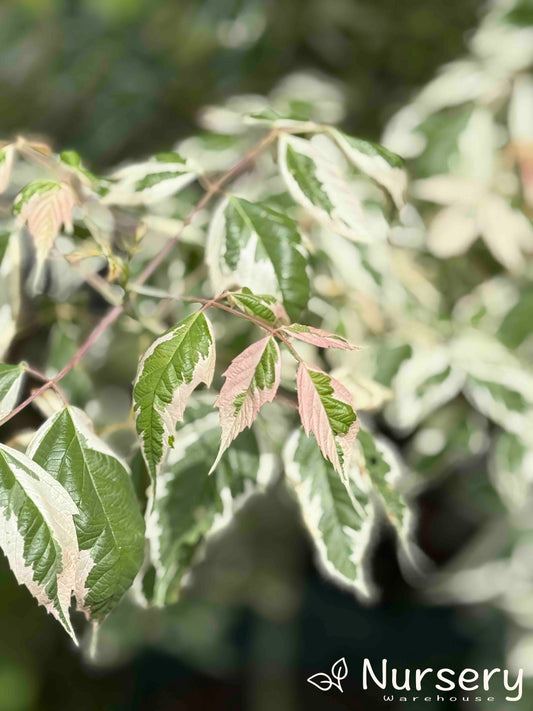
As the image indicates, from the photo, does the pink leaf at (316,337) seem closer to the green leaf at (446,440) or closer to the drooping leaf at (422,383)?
the drooping leaf at (422,383)

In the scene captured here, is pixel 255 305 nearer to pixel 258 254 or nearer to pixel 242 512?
pixel 258 254

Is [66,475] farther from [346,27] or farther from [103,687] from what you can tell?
[103,687]

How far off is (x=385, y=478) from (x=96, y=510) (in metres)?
0.25

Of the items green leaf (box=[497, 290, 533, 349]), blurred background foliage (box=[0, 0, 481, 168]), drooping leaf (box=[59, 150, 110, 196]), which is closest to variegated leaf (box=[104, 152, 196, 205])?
drooping leaf (box=[59, 150, 110, 196])

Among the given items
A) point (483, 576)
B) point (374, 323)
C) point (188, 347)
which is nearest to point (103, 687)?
point (483, 576)

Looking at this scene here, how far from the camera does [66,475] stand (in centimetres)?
49

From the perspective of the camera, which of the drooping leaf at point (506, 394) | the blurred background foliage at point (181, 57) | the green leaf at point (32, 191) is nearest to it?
the green leaf at point (32, 191)

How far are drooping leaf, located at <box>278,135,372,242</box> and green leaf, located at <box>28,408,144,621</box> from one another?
261mm

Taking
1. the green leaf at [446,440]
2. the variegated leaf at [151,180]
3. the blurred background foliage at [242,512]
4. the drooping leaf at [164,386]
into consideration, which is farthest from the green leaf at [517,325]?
the drooping leaf at [164,386]

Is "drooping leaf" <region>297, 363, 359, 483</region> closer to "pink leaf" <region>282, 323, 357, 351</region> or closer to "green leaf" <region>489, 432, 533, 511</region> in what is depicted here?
"pink leaf" <region>282, 323, 357, 351</region>

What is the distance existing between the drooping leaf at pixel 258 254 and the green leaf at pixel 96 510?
0.19 meters

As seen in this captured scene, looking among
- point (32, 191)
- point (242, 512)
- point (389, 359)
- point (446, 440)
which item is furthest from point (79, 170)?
point (242, 512)

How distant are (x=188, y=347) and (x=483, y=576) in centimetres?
104

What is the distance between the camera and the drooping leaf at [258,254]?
59cm
